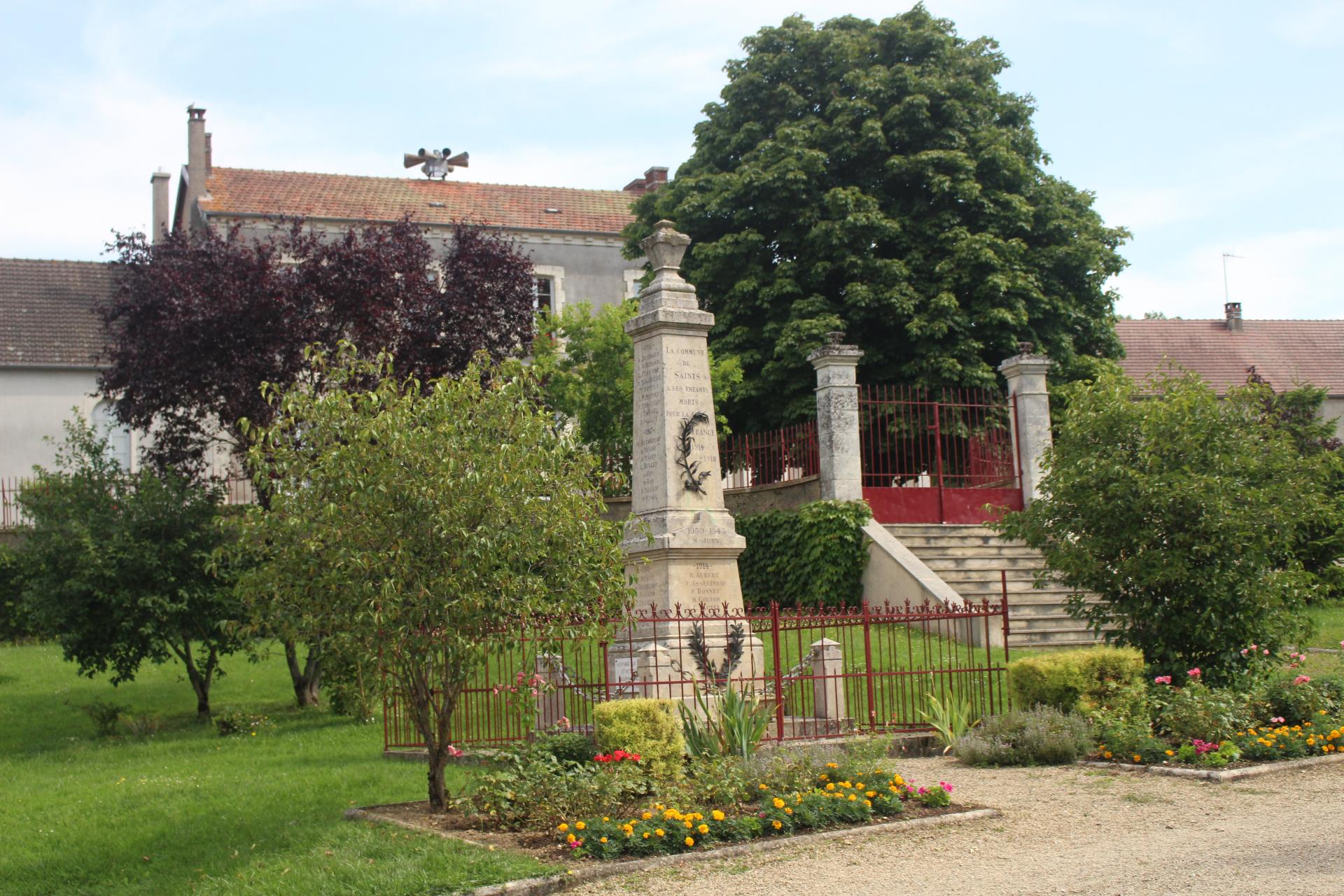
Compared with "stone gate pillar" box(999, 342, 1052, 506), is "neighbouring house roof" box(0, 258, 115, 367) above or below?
above

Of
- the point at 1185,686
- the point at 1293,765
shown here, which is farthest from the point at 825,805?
the point at 1185,686

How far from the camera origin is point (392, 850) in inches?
293

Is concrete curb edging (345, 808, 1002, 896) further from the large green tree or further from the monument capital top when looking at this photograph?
the large green tree

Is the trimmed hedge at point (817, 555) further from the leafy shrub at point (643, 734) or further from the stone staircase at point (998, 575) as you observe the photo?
the leafy shrub at point (643, 734)

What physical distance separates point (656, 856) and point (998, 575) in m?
11.6

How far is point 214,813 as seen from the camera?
920 cm

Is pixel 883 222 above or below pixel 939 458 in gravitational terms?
above

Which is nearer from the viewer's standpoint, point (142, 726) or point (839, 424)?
point (142, 726)

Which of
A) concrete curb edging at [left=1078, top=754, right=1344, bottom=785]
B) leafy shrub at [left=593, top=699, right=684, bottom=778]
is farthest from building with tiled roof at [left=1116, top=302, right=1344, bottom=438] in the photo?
leafy shrub at [left=593, top=699, right=684, bottom=778]

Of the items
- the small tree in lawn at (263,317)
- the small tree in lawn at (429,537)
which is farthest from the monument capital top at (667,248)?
the small tree in lawn at (429,537)

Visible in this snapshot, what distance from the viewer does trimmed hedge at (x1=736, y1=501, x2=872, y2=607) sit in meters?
18.0

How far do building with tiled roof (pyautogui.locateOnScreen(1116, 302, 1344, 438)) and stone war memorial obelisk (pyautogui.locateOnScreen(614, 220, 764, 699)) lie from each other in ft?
94.7

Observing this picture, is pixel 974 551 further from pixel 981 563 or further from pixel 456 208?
pixel 456 208

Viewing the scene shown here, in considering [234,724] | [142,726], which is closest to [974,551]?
[234,724]
